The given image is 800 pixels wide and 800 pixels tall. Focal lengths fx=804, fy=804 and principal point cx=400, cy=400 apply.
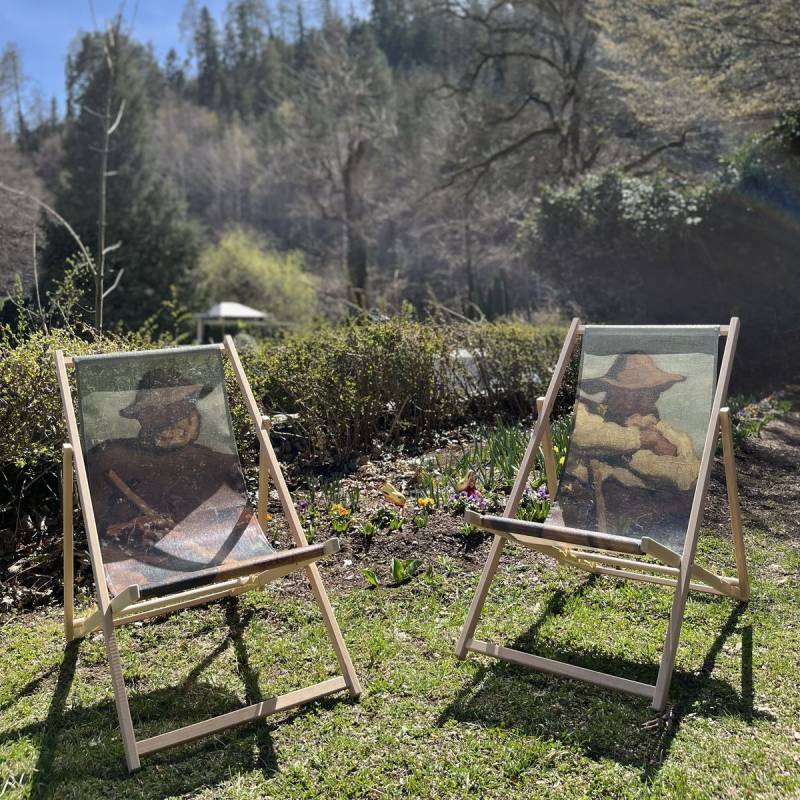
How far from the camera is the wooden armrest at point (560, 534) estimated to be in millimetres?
2611

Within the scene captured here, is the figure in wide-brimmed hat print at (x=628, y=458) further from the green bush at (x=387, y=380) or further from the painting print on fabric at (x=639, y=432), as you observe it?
the green bush at (x=387, y=380)

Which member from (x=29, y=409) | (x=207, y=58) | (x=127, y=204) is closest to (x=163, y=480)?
(x=29, y=409)

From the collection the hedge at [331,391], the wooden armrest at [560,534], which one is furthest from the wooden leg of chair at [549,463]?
the hedge at [331,391]

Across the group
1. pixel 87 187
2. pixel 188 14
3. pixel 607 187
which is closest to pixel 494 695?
pixel 607 187

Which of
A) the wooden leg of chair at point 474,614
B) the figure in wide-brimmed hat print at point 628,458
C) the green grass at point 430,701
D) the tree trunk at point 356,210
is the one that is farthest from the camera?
the tree trunk at point 356,210

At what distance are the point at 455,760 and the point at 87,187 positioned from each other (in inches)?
728

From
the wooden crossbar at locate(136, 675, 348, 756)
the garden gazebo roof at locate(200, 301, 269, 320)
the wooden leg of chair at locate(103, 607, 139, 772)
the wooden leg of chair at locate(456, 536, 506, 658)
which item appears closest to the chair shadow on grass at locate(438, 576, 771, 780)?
the wooden leg of chair at locate(456, 536, 506, 658)

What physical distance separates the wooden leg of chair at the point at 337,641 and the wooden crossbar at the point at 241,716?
3 centimetres

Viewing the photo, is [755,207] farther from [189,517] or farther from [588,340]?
[189,517]

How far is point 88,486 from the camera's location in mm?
2953

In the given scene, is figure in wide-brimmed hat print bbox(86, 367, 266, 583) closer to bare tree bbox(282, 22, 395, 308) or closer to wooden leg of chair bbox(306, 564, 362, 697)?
wooden leg of chair bbox(306, 564, 362, 697)

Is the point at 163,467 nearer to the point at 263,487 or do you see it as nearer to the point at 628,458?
the point at 263,487

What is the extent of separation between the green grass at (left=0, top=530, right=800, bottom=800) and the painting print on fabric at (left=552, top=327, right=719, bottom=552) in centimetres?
47

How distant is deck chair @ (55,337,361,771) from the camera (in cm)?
274
